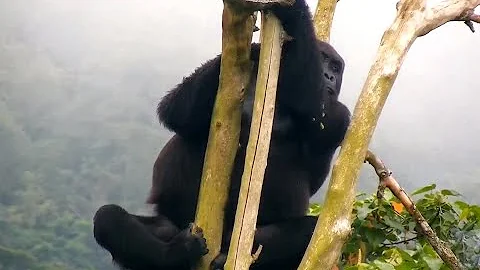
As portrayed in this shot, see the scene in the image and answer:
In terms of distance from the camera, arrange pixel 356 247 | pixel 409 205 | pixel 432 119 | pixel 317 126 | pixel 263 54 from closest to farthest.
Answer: pixel 263 54
pixel 409 205
pixel 317 126
pixel 356 247
pixel 432 119

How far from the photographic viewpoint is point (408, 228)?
445 cm

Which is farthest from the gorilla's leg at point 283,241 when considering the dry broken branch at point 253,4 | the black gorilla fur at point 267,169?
the dry broken branch at point 253,4

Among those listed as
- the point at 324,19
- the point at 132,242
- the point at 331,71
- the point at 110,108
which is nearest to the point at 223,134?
the point at 132,242

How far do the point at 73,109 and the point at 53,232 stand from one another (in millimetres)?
2780

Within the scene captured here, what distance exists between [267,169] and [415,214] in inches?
33.0

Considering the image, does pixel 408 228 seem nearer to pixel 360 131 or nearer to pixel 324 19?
pixel 360 131

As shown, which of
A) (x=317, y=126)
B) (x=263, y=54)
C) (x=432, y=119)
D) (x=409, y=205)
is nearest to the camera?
(x=263, y=54)

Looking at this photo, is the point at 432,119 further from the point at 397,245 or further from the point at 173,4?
the point at 397,245

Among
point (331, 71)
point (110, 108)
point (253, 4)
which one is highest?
point (253, 4)

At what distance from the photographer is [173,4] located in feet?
48.3

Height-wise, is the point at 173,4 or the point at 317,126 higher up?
the point at 173,4

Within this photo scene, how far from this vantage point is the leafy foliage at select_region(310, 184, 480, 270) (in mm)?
4207

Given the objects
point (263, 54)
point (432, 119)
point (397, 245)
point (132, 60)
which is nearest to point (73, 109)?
point (132, 60)

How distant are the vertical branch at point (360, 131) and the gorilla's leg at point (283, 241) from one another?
3.08 feet
